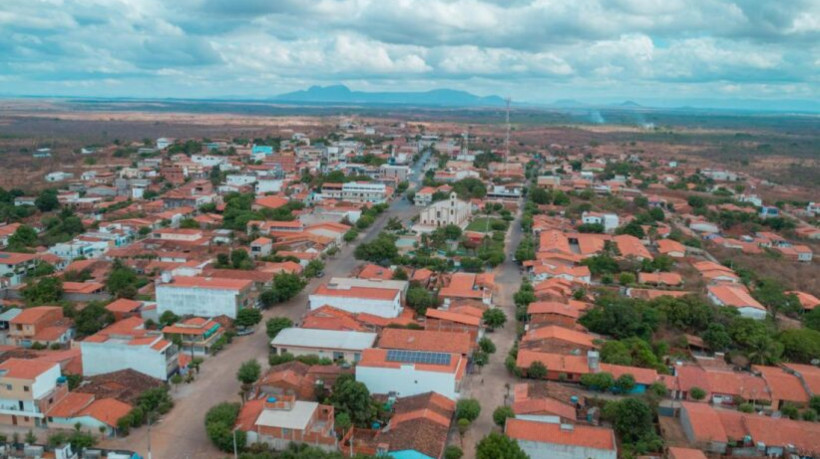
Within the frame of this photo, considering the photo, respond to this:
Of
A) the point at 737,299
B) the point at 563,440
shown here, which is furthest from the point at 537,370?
the point at 737,299

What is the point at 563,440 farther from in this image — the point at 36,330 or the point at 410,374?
the point at 36,330

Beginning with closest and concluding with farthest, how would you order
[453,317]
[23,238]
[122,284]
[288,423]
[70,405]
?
[288,423] → [70,405] → [453,317] → [122,284] → [23,238]

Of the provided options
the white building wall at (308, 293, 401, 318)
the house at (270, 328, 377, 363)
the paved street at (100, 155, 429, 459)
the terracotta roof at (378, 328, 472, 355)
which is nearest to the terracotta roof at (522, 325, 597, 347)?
the terracotta roof at (378, 328, 472, 355)

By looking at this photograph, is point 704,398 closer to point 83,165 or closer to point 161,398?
point 161,398

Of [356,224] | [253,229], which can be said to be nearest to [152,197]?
[253,229]

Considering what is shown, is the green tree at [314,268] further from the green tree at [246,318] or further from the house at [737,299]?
the house at [737,299]

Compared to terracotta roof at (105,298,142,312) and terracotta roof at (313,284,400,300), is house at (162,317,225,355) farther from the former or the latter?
terracotta roof at (313,284,400,300)
